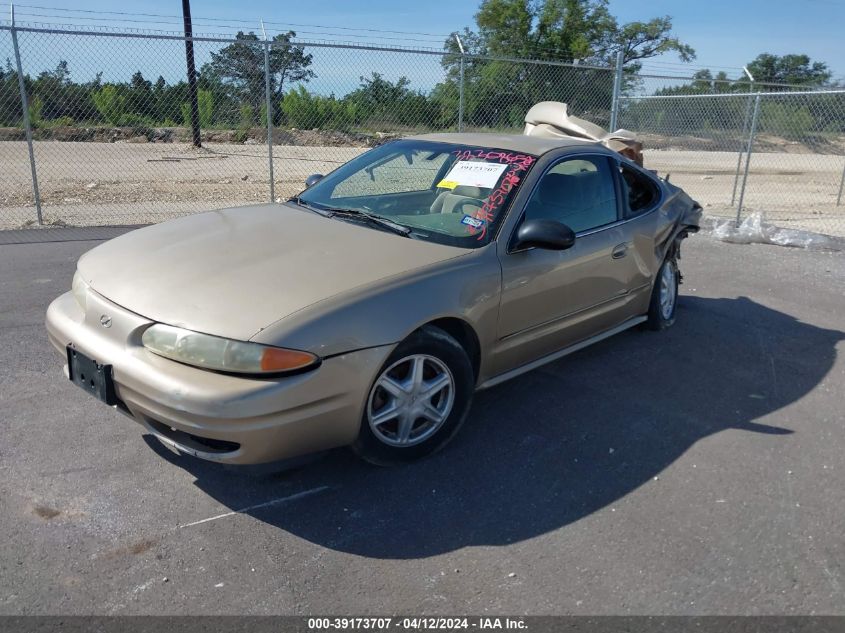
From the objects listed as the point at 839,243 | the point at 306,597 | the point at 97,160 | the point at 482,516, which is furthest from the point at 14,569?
the point at 97,160

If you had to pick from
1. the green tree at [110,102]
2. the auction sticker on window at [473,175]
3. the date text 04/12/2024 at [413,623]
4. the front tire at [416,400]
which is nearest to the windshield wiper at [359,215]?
the auction sticker on window at [473,175]

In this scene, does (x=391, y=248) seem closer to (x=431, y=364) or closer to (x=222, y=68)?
(x=431, y=364)

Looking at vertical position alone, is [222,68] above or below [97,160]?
above

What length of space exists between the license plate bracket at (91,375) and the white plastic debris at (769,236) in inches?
346

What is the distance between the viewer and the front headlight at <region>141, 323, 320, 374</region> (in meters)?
2.86

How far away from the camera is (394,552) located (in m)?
2.89

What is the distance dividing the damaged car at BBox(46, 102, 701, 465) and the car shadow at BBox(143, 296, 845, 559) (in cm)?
26

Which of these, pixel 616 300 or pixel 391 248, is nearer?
pixel 391 248

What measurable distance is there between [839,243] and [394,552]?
8886 mm

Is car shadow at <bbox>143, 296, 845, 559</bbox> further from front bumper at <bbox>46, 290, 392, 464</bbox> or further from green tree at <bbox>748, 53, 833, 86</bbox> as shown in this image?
green tree at <bbox>748, 53, 833, 86</bbox>

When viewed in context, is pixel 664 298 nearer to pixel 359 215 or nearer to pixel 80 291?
pixel 359 215

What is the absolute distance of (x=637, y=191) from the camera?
520cm

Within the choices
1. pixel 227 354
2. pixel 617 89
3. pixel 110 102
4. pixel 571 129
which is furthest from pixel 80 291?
pixel 110 102

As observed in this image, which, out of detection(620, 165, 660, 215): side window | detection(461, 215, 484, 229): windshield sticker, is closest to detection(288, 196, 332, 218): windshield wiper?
detection(461, 215, 484, 229): windshield sticker
